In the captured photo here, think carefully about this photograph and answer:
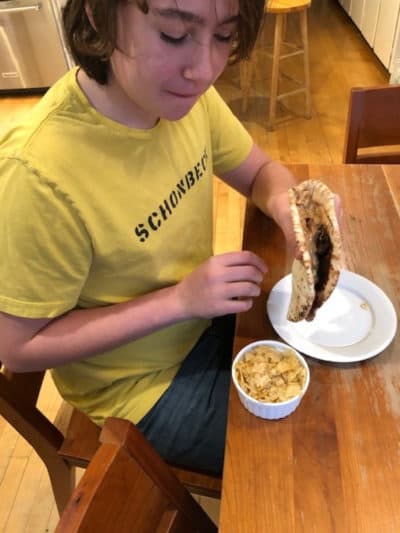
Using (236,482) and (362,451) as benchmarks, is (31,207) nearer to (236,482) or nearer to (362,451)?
(236,482)

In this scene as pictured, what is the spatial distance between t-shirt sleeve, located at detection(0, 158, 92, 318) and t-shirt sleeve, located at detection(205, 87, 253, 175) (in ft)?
1.40

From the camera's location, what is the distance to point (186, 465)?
3.01 ft

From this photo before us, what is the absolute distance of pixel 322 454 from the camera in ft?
2.13

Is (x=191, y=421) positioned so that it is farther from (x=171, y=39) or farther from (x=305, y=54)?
(x=305, y=54)

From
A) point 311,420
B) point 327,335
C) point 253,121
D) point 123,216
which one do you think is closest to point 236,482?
point 311,420

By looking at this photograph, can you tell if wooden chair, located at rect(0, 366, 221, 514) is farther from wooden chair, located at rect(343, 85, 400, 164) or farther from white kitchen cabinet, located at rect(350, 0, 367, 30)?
white kitchen cabinet, located at rect(350, 0, 367, 30)

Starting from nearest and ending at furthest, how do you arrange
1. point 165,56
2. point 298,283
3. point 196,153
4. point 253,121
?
point 165,56, point 298,283, point 196,153, point 253,121

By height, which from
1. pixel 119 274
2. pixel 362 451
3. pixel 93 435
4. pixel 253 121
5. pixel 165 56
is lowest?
pixel 253 121

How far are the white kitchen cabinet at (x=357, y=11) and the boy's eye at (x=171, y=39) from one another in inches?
151

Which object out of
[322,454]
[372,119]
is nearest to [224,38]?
[322,454]

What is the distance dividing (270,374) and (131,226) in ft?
1.03

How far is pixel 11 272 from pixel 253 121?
2676 mm

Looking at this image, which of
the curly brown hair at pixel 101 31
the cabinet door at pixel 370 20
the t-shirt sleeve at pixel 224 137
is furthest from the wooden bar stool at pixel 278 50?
the curly brown hair at pixel 101 31

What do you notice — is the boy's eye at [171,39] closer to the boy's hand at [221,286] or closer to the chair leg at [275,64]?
the boy's hand at [221,286]
